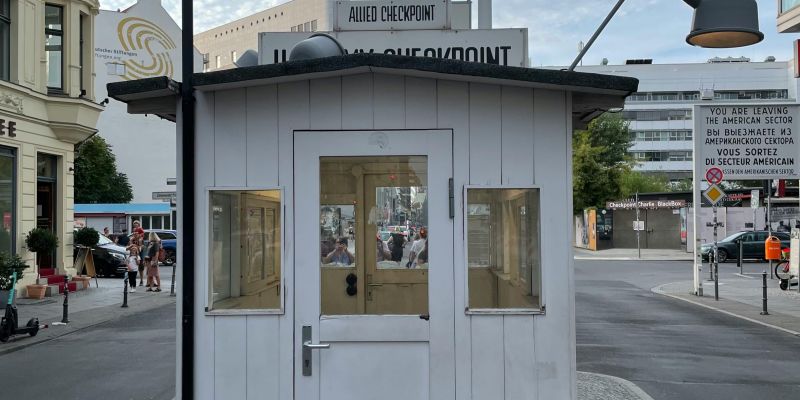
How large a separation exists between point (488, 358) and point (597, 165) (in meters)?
43.7

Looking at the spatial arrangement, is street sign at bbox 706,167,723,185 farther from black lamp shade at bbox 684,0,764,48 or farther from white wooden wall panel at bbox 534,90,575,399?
white wooden wall panel at bbox 534,90,575,399

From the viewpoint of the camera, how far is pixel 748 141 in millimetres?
17641

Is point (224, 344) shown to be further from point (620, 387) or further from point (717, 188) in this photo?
point (717, 188)

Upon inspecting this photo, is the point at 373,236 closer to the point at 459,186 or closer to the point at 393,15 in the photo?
the point at 459,186

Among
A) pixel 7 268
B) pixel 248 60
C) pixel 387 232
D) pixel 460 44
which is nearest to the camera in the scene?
pixel 387 232

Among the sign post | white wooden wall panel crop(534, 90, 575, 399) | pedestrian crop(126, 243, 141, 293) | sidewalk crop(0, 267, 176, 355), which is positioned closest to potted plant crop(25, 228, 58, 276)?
sidewalk crop(0, 267, 176, 355)

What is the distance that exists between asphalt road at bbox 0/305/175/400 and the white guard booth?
3818 mm

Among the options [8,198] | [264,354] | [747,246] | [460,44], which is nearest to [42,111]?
[8,198]

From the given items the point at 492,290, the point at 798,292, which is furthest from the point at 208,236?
the point at 798,292

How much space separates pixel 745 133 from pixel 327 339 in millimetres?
16451

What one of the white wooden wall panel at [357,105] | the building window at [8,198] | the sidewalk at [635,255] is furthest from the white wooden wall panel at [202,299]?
the sidewalk at [635,255]

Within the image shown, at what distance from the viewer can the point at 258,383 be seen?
170 inches

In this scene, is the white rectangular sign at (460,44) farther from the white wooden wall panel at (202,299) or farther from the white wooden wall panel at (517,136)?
the white wooden wall panel at (202,299)

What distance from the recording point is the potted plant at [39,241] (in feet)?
54.6
